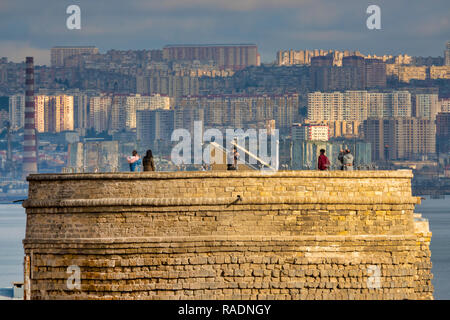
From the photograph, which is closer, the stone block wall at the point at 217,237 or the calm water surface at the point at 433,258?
the stone block wall at the point at 217,237

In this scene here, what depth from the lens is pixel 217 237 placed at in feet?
79.6

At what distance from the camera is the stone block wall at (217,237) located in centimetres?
2422

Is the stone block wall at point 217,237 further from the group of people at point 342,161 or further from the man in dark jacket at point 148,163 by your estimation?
the man in dark jacket at point 148,163

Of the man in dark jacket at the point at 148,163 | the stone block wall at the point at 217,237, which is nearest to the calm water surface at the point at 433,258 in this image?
the man in dark jacket at the point at 148,163

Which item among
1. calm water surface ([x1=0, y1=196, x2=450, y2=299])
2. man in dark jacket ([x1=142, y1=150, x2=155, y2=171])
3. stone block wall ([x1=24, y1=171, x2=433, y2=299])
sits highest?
man in dark jacket ([x1=142, y1=150, x2=155, y2=171])

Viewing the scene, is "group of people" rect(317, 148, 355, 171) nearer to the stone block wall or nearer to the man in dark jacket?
the stone block wall

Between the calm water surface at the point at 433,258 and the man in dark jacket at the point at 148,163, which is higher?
the man in dark jacket at the point at 148,163

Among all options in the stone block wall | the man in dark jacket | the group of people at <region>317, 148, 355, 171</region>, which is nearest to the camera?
the stone block wall

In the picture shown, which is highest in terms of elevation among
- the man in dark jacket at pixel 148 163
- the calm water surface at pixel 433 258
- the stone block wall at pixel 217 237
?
the man in dark jacket at pixel 148 163

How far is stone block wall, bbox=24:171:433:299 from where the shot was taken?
79.5 ft

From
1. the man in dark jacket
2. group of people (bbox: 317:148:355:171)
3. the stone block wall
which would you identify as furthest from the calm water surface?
the stone block wall

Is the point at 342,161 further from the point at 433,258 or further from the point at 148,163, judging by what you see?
the point at 433,258

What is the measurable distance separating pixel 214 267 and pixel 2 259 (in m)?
112

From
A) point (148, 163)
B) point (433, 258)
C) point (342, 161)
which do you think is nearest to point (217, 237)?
point (148, 163)
